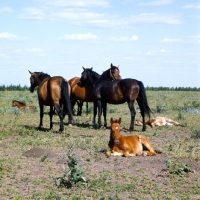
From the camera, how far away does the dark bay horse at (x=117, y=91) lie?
54.7 ft

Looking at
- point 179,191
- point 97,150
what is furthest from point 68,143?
point 179,191

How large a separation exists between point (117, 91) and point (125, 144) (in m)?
6.18

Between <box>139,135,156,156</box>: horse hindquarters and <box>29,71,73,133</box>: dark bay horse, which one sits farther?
<box>29,71,73,133</box>: dark bay horse

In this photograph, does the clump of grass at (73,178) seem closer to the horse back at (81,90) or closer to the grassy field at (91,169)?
the grassy field at (91,169)

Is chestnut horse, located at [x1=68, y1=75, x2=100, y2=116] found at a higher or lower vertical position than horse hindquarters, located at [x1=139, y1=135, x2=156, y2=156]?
higher

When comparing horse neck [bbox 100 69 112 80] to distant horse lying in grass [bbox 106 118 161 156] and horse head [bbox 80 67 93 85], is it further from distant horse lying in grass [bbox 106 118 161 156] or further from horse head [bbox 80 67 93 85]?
distant horse lying in grass [bbox 106 118 161 156]

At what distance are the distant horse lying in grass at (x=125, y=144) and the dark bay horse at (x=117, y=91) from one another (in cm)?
491

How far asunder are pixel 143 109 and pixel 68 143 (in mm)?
4379

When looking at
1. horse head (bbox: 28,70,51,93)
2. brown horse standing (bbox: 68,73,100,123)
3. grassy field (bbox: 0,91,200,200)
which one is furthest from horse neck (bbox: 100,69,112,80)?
grassy field (bbox: 0,91,200,200)

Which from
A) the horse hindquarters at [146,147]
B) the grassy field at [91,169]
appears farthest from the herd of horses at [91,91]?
the horse hindquarters at [146,147]

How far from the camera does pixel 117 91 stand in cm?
1712

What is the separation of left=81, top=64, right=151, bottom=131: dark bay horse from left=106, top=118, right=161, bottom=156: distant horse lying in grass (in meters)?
4.91

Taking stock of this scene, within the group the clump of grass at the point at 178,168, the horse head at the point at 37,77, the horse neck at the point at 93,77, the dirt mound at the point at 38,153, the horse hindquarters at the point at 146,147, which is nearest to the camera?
the clump of grass at the point at 178,168

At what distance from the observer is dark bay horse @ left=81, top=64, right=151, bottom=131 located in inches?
656
